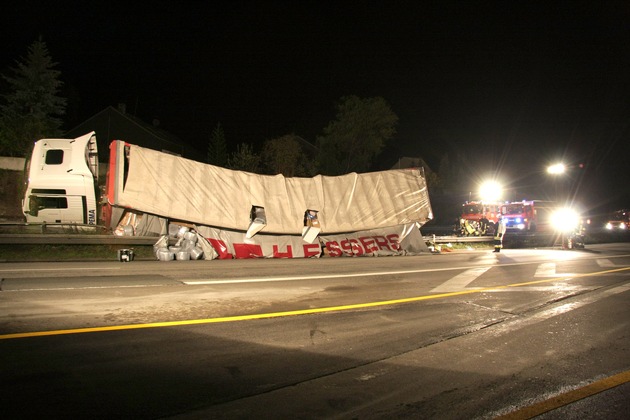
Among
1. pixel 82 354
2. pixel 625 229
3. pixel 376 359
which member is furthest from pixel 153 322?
pixel 625 229

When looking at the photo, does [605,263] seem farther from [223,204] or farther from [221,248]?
[223,204]

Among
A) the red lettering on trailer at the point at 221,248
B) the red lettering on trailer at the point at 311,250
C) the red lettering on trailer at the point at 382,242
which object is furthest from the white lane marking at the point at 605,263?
the red lettering on trailer at the point at 221,248

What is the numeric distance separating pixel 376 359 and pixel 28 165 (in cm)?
1527

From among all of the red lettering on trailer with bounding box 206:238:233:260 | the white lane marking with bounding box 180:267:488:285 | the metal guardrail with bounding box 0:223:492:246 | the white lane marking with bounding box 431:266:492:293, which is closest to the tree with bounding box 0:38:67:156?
the metal guardrail with bounding box 0:223:492:246

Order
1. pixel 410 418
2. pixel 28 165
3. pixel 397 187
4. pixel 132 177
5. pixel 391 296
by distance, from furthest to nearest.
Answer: pixel 397 187, pixel 28 165, pixel 132 177, pixel 391 296, pixel 410 418

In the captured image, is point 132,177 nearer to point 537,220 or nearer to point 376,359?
point 376,359

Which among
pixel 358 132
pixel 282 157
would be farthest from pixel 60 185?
pixel 358 132

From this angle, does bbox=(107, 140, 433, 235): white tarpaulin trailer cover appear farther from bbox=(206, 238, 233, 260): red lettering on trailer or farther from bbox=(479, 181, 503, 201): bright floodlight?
bbox=(479, 181, 503, 201): bright floodlight

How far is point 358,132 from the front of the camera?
54.2 metres

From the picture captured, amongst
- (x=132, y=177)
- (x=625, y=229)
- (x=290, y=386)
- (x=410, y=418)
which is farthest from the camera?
(x=625, y=229)

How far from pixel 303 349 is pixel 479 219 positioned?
2388cm

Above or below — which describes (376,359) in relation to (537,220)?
below

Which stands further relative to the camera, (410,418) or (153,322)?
(153,322)

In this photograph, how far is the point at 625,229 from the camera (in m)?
31.3
